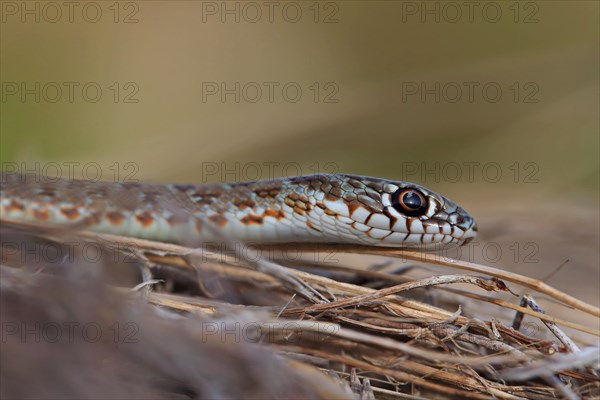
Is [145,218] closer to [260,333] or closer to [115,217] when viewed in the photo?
[115,217]

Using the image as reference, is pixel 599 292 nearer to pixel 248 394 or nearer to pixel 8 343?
pixel 248 394

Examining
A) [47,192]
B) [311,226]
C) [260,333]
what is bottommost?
[260,333]

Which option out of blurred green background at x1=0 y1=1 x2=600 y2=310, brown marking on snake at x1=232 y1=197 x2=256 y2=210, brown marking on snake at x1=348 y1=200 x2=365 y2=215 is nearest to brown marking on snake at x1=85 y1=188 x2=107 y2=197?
brown marking on snake at x1=232 y1=197 x2=256 y2=210

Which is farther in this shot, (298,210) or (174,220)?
(298,210)

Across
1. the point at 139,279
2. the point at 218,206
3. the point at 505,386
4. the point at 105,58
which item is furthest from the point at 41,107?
the point at 505,386

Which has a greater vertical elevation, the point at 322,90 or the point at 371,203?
the point at 322,90

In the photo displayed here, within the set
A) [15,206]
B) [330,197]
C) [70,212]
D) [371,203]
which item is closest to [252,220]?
[330,197]
